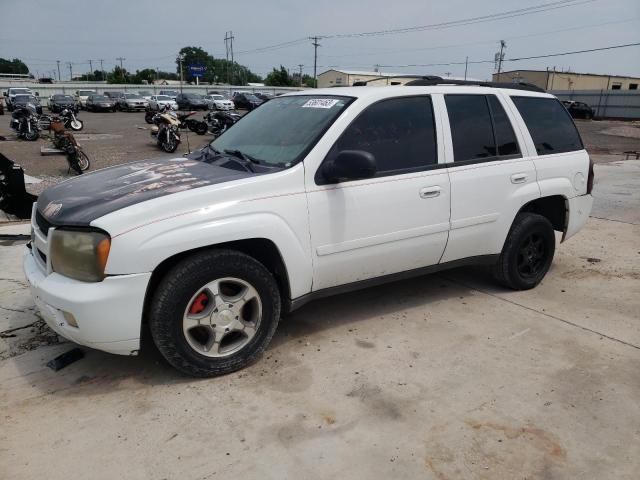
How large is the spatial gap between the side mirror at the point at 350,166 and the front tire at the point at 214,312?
28.6 inches

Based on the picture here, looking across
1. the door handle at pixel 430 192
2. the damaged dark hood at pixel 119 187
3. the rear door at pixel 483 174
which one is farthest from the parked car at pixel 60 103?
the door handle at pixel 430 192

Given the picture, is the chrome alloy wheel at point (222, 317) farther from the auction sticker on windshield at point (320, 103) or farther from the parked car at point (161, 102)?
the parked car at point (161, 102)

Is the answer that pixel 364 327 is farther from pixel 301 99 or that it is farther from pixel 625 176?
pixel 625 176

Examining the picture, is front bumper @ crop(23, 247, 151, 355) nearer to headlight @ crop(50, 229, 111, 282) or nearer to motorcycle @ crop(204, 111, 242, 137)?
headlight @ crop(50, 229, 111, 282)

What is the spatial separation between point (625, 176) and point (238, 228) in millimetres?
11094

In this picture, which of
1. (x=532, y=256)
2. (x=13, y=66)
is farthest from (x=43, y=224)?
(x=13, y=66)

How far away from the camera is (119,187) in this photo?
324cm

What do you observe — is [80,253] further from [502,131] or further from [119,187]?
[502,131]

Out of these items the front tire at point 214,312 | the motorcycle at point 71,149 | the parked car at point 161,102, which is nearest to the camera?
the front tire at point 214,312

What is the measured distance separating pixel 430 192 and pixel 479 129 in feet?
2.59

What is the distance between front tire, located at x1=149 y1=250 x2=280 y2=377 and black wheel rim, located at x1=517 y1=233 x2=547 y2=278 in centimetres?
242

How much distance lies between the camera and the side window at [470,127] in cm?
392

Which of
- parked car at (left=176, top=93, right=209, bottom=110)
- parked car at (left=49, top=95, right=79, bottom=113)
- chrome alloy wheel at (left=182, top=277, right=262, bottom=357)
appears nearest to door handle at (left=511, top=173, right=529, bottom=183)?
chrome alloy wheel at (left=182, top=277, right=262, bottom=357)

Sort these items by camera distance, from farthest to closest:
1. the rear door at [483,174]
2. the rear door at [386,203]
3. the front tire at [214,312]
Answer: the rear door at [483,174], the rear door at [386,203], the front tire at [214,312]
